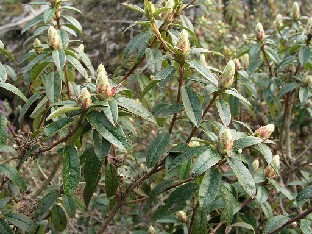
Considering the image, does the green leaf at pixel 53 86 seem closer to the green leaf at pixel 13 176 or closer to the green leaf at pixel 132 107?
the green leaf at pixel 13 176

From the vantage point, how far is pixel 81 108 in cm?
124

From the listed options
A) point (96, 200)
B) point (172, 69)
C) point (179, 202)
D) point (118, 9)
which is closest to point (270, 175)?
point (179, 202)

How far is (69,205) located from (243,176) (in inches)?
28.7

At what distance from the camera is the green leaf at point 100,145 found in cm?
127

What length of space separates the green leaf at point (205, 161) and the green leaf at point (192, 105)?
10 centimetres

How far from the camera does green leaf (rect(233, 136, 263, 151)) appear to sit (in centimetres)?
129

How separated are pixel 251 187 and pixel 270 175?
17.2 inches

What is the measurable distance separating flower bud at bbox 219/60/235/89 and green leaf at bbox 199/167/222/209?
254mm

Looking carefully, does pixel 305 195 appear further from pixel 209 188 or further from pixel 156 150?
pixel 156 150

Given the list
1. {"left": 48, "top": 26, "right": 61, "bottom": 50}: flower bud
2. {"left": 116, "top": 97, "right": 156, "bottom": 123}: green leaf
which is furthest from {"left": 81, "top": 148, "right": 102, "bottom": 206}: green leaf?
{"left": 48, "top": 26, "right": 61, "bottom": 50}: flower bud

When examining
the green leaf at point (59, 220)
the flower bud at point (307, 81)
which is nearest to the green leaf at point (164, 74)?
the green leaf at point (59, 220)

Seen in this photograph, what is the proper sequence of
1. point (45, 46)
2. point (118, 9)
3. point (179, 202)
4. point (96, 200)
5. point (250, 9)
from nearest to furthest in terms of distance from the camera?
point (179, 202)
point (45, 46)
point (96, 200)
point (118, 9)
point (250, 9)

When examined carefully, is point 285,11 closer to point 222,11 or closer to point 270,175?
point 222,11

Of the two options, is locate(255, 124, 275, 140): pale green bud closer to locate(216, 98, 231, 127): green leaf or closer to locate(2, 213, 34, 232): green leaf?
locate(216, 98, 231, 127): green leaf
